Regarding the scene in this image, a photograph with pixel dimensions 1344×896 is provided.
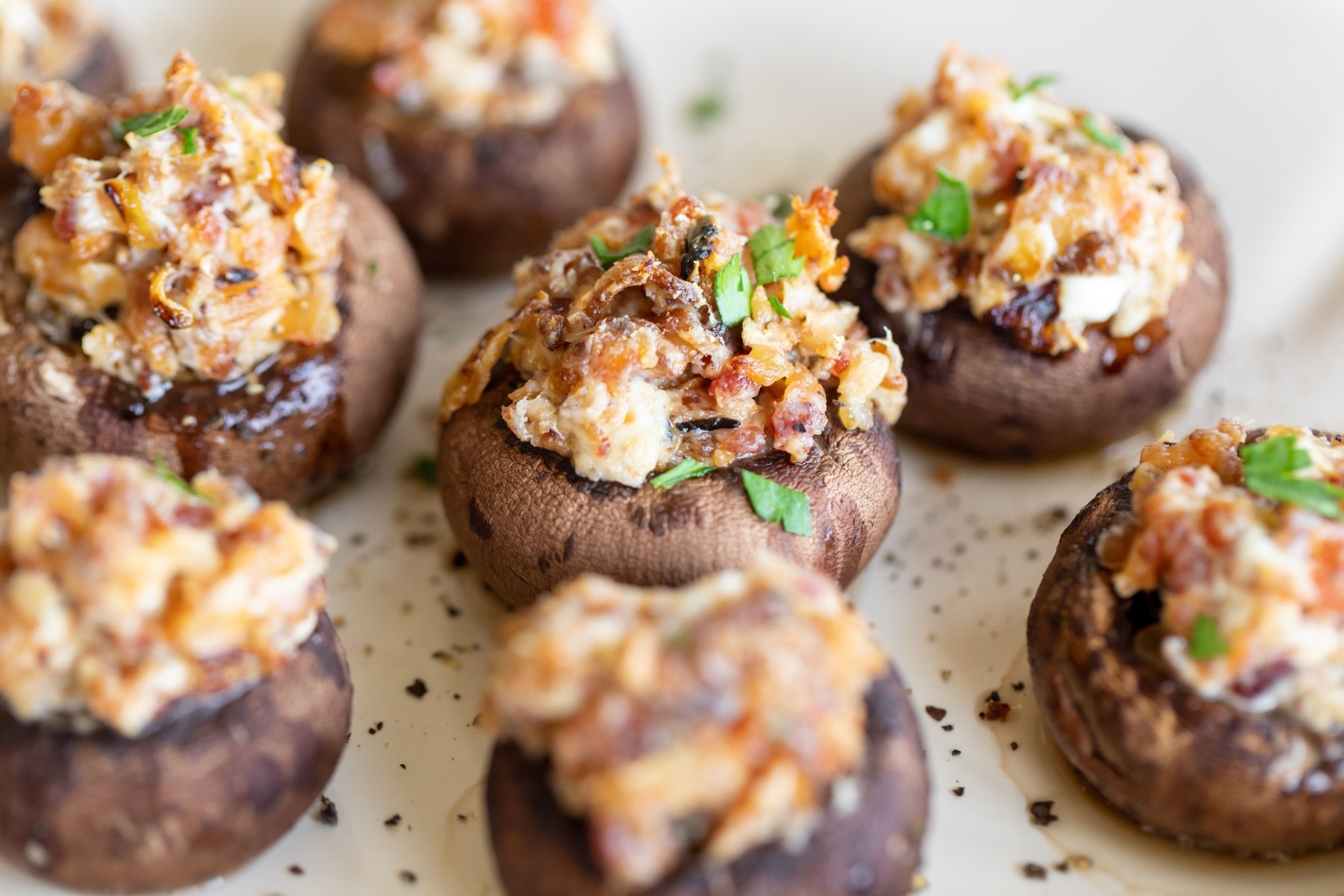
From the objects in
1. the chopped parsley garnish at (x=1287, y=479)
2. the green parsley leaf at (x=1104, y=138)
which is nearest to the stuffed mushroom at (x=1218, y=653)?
the chopped parsley garnish at (x=1287, y=479)

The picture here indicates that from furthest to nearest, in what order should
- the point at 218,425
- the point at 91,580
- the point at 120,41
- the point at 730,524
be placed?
the point at 120,41
the point at 218,425
the point at 730,524
the point at 91,580

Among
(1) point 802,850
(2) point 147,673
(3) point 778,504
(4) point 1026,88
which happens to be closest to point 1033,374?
(4) point 1026,88

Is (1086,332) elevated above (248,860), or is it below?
above

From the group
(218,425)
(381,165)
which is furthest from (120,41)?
(218,425)

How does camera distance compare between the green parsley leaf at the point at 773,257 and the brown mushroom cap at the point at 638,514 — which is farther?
the green parsley leaf at the point at 773,257

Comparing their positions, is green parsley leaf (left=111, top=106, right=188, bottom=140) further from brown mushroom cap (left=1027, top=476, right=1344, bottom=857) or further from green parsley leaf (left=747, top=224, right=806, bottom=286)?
brown mushroom cap (left=1027, top=476, right=1344, bottom=857)

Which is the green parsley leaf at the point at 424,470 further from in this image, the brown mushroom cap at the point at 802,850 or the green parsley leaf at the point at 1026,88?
the green parsley leaf at the point at 1026,88

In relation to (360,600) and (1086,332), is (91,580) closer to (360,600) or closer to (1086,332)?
(360,600)
